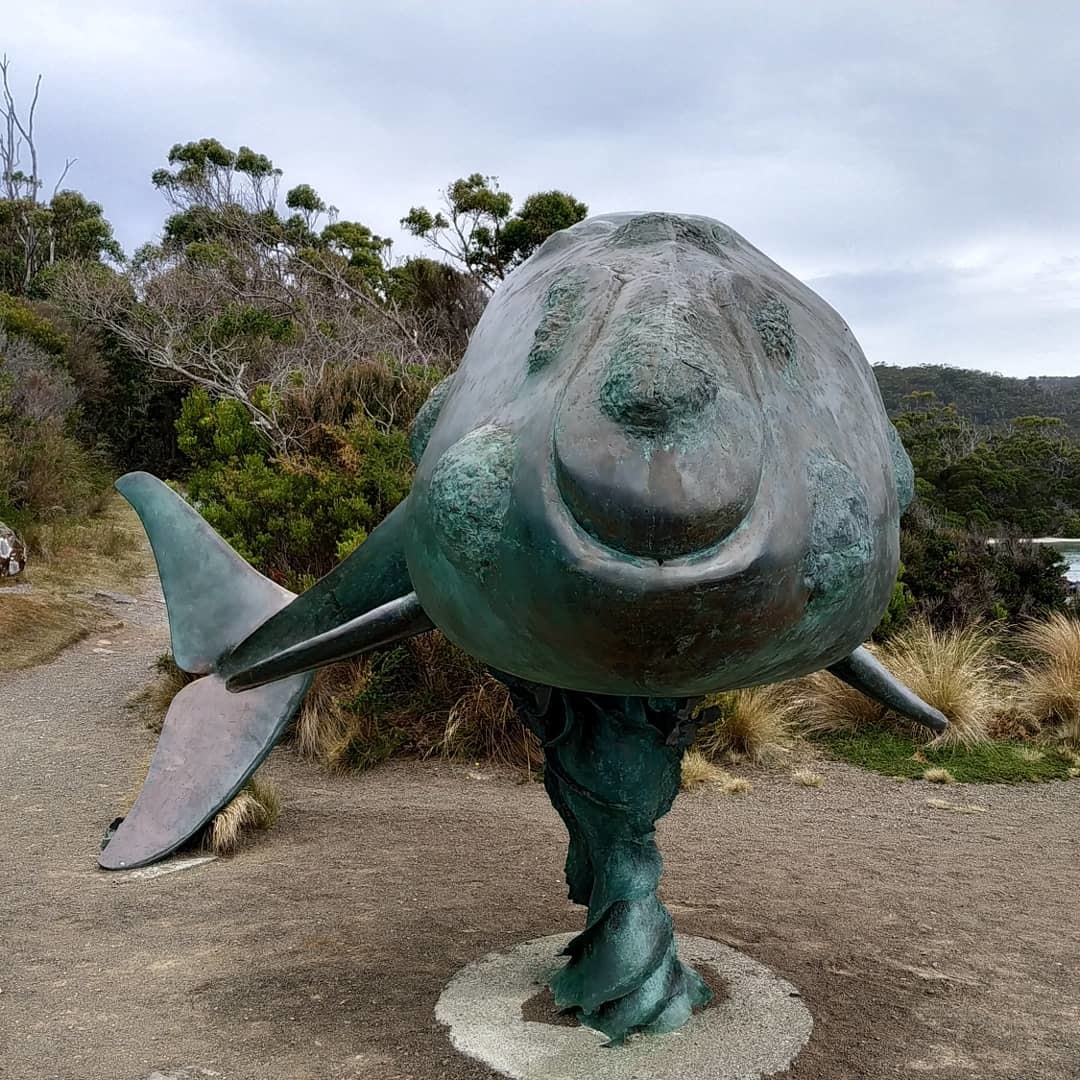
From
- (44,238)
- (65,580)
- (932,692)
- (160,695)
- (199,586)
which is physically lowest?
(160,695)

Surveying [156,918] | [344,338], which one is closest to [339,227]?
[344,338]

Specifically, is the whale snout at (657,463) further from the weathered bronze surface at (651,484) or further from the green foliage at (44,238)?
the green foliage at (44,238)

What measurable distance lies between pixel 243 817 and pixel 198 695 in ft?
6.29

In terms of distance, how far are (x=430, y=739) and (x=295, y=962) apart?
393 centimetres

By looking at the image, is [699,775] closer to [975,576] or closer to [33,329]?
[975,576]

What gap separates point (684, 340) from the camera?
161 centimetres

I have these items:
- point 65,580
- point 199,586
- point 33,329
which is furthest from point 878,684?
point 33,329

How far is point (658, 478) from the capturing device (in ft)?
4.89

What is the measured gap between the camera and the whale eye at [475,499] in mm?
1671

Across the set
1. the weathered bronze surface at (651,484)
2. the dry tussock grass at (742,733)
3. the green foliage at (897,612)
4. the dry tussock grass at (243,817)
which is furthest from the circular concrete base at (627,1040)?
the green foliage at (897,612)

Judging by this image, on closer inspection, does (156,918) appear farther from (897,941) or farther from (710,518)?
(710,518)

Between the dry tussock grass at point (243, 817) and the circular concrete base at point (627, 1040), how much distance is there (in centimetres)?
226

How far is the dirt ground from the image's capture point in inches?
119

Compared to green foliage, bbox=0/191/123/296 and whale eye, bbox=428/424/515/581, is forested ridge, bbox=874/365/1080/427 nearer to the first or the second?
green foliage, bbox=0/191/123/296
